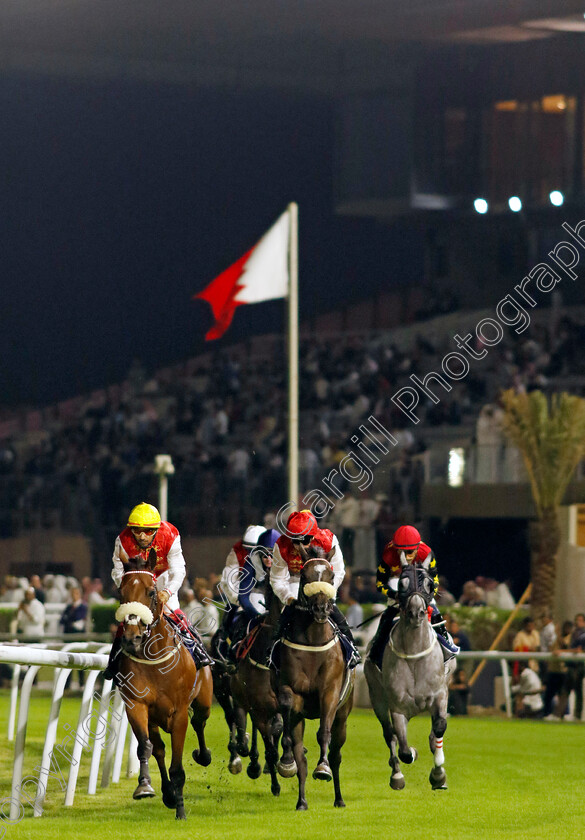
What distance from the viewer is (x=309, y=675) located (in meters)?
7.37

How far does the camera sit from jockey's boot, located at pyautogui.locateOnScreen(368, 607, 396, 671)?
7.98 meters

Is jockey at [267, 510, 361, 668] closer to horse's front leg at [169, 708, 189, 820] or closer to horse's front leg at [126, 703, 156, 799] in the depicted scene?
horse's front leg at [169, 708, 189, 820]

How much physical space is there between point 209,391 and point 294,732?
21.0 metres

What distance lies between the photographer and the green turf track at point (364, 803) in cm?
679

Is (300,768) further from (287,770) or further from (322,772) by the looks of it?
(287,770)

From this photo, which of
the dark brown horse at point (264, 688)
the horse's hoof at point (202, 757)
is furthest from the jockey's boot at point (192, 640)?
the horse's hoof at point (202, 757)

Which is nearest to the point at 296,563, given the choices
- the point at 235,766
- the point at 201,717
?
the point at 201,717

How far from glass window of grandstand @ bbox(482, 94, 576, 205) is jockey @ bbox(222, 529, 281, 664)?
987 inches

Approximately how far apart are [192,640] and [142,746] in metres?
0.89

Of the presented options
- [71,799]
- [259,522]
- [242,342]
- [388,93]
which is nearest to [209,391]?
[242,342]

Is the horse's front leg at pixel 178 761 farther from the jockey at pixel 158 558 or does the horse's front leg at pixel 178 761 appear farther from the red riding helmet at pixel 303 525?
the red riding helmet at pixel 303 525

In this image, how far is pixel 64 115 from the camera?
105 ft

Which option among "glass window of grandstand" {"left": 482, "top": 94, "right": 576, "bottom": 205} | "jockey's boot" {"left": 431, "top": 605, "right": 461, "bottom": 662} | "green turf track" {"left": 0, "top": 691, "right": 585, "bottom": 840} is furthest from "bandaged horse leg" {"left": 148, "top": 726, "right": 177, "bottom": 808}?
"glass window of grandstand" {"left": 482, "top": 94, "right": 576, "bottom": 205}

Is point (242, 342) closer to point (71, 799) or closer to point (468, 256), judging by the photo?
point (468, 256)
